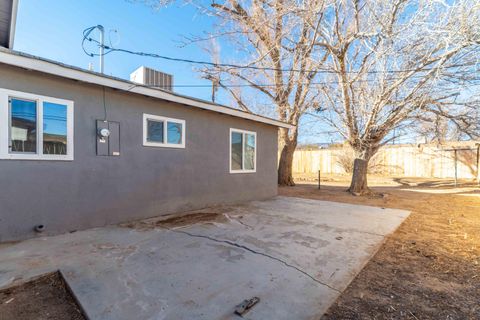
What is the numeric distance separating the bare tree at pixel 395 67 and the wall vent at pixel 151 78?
4.19 m

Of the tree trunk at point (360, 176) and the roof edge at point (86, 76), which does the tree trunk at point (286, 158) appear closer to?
the tree trunk at point (360, 176)

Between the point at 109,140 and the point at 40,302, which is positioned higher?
the point at 109,140

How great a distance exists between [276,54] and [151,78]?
17.6ft

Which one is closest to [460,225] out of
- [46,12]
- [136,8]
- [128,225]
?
[128,225]

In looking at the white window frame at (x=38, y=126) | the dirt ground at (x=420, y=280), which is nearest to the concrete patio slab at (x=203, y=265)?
the dirt ground at (x=420, y=280)

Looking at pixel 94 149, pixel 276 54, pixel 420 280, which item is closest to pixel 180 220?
pixel 94 149

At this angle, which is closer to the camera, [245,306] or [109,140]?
[245,306]

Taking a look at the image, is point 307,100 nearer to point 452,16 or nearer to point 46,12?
point 452,16

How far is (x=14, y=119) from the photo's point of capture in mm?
Result: 3381

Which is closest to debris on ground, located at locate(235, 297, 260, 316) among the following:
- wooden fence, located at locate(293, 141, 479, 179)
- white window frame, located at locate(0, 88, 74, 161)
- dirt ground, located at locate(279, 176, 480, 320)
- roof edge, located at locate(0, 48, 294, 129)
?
dirt ground, located at locate(279, 176, 480, 320)

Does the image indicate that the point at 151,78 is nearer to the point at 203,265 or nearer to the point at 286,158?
the point at 203,265

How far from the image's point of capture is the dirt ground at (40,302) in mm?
1923

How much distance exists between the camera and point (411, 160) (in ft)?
52.8

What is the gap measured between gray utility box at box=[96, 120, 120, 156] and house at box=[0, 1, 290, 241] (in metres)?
0.02
